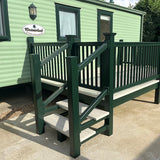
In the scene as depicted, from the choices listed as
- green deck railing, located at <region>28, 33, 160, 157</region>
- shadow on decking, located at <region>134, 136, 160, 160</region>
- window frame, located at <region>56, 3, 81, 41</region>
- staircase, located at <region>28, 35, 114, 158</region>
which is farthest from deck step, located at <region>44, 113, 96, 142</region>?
window frame, located at <region>56, 3, 81, 41</region>

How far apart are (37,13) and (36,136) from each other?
3045mm

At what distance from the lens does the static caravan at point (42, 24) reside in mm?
3838

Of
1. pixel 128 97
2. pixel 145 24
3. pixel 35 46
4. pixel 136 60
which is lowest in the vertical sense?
pixel 128 97

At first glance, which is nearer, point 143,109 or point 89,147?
point 89,147

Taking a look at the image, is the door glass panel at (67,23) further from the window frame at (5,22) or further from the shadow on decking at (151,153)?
the shadow on decking at (151,153)

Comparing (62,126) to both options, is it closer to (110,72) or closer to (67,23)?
(110,72)

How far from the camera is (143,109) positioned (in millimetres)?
3879

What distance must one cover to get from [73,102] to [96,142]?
0.91 metres

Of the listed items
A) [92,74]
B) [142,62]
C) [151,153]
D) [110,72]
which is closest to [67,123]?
[92,74]

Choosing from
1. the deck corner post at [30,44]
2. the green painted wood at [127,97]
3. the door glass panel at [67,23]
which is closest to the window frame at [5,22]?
the deck corner post at [30,44]

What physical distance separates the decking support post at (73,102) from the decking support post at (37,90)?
786 millimetres

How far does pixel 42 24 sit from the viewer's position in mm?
4402

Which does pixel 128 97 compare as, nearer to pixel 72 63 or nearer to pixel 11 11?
pixel 72 63

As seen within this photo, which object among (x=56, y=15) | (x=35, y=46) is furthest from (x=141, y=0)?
(x=35, y=46)
